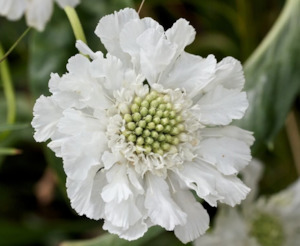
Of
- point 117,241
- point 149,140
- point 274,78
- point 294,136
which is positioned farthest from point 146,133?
point 294,136

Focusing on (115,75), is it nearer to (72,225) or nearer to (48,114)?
(48,114)

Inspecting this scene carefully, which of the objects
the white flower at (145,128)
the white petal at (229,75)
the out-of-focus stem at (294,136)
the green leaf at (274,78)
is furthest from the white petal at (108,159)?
the out-of-focus stem at (294,136)

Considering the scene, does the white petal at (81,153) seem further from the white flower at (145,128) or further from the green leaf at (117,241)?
the green leaf at (117,241)

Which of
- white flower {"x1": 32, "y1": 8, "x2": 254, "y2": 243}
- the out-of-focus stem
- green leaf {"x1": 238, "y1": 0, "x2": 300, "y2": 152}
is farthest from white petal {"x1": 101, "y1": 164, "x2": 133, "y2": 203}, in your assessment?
the out-of-focus stem

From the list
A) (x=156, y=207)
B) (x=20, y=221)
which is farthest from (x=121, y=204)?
(x=20, y=221)

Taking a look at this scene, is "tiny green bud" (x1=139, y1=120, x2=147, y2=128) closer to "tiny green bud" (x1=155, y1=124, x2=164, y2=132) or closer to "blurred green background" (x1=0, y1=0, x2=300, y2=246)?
"tiny green bud" (x1=155, y1=124, x2=164, y2=132)
